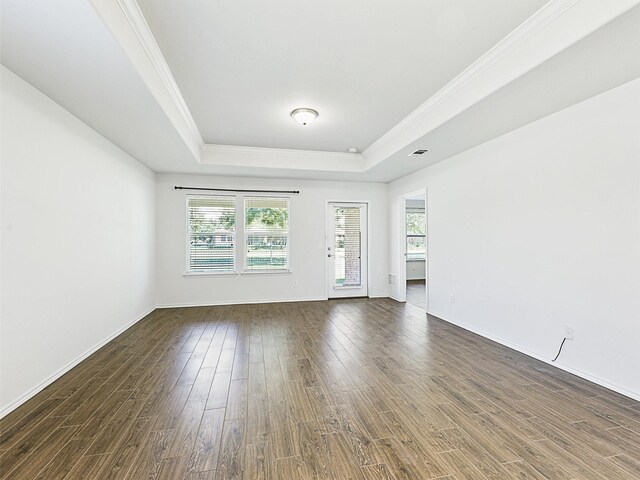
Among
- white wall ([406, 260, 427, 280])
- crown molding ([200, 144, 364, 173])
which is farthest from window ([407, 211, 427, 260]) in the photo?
crown molding ([200, 144, 364, 173])

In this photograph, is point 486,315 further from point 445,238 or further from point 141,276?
point 141,276

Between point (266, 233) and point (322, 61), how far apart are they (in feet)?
12.7

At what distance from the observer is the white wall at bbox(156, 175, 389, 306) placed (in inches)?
222

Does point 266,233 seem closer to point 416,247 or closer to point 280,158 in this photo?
point 280,158

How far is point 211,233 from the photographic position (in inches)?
230

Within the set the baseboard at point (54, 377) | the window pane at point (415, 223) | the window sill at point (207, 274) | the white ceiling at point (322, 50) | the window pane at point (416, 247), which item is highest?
the white ceiling at point (322, 50)

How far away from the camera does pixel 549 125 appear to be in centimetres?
309

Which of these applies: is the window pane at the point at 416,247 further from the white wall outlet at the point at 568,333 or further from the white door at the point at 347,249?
the white wall outlet at the point at 568,333

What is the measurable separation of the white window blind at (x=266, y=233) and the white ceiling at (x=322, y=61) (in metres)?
2.21

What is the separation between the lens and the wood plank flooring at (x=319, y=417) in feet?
5.57

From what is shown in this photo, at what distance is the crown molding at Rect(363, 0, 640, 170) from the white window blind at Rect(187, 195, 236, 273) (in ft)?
12.6

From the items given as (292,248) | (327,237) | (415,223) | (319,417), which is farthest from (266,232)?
(415,223)

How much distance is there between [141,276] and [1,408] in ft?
9.35

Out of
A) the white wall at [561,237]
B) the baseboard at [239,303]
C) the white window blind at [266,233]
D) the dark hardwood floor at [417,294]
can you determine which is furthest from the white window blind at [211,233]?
the white wall at [561,237]
